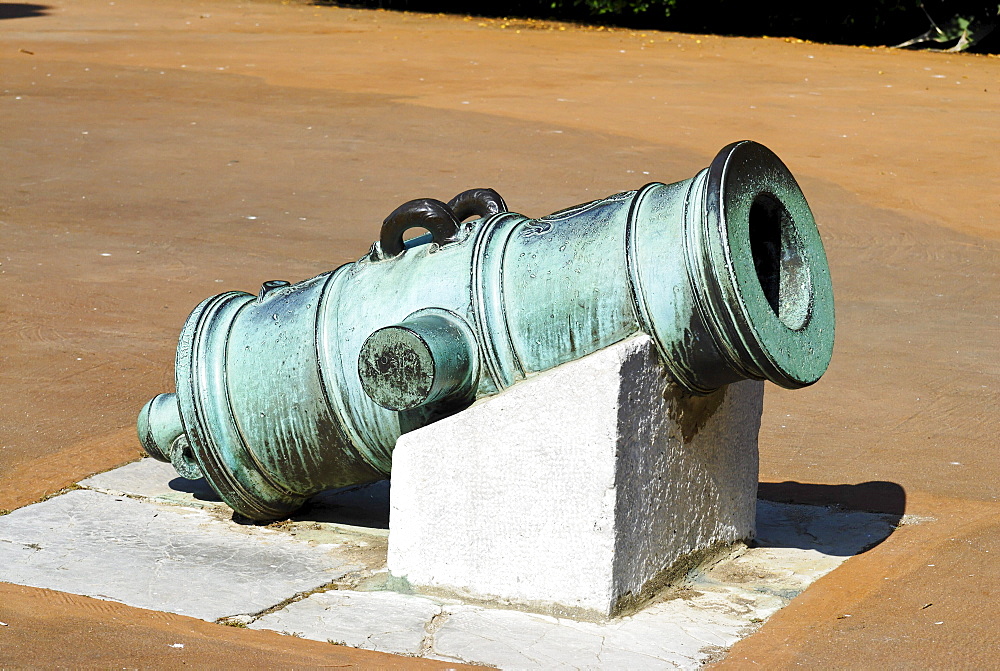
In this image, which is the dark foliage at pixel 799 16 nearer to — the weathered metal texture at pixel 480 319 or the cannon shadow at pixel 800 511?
the cannon shadow at pixel 800 511

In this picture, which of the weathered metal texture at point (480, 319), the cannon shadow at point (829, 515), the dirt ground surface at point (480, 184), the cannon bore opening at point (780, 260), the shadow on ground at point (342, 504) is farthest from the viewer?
the shadow on ground at point (342, 504)

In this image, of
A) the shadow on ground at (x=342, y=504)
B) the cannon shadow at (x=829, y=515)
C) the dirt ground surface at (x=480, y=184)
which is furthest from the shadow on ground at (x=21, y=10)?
the cannon shadow at (x=829, y=515)

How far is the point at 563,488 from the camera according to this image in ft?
12.8

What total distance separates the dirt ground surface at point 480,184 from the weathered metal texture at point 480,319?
28.3 inches

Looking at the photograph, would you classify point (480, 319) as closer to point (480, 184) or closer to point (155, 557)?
point (155, 557)

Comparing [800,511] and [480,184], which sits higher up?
[480,184]

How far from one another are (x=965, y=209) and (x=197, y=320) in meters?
7.16

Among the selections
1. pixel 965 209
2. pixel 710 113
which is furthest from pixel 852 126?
pixel 965 209

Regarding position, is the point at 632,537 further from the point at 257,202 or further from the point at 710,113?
the point at 710,113

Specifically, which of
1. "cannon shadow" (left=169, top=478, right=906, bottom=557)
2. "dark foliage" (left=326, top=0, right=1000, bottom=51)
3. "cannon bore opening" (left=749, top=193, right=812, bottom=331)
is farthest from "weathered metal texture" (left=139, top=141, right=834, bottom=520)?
"dark foliage" (left=326, top=0, right=1000, bottom=51)

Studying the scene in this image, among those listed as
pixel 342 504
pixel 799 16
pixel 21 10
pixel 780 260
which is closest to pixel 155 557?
pixel 342 504

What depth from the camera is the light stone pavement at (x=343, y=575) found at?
3787mm

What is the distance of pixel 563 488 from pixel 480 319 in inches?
20.4

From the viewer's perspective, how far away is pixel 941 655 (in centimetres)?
372
